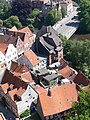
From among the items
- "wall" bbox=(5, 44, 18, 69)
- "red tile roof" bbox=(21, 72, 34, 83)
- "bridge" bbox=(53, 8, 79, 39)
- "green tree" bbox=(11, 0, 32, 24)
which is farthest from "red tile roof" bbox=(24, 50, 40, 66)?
"green tree" bbox=(11, 0, 32, 24)

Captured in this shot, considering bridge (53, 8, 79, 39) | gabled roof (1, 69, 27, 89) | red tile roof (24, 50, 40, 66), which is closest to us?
gabled roof (1, 69, 27, 89)

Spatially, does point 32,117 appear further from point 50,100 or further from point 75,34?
point 75,34

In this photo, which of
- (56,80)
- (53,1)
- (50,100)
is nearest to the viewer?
(50,100)

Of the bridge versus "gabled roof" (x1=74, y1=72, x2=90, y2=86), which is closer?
"gabled roof" (x1=74, y1=72, x2=90, y2=86)

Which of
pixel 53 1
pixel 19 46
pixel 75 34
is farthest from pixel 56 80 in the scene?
pixel 53 1

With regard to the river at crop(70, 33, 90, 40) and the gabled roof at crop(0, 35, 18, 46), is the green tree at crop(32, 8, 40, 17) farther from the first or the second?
the gabled roof at crop(0, 35, 18, 46)

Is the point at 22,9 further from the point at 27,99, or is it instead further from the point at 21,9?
the point at 27,99
